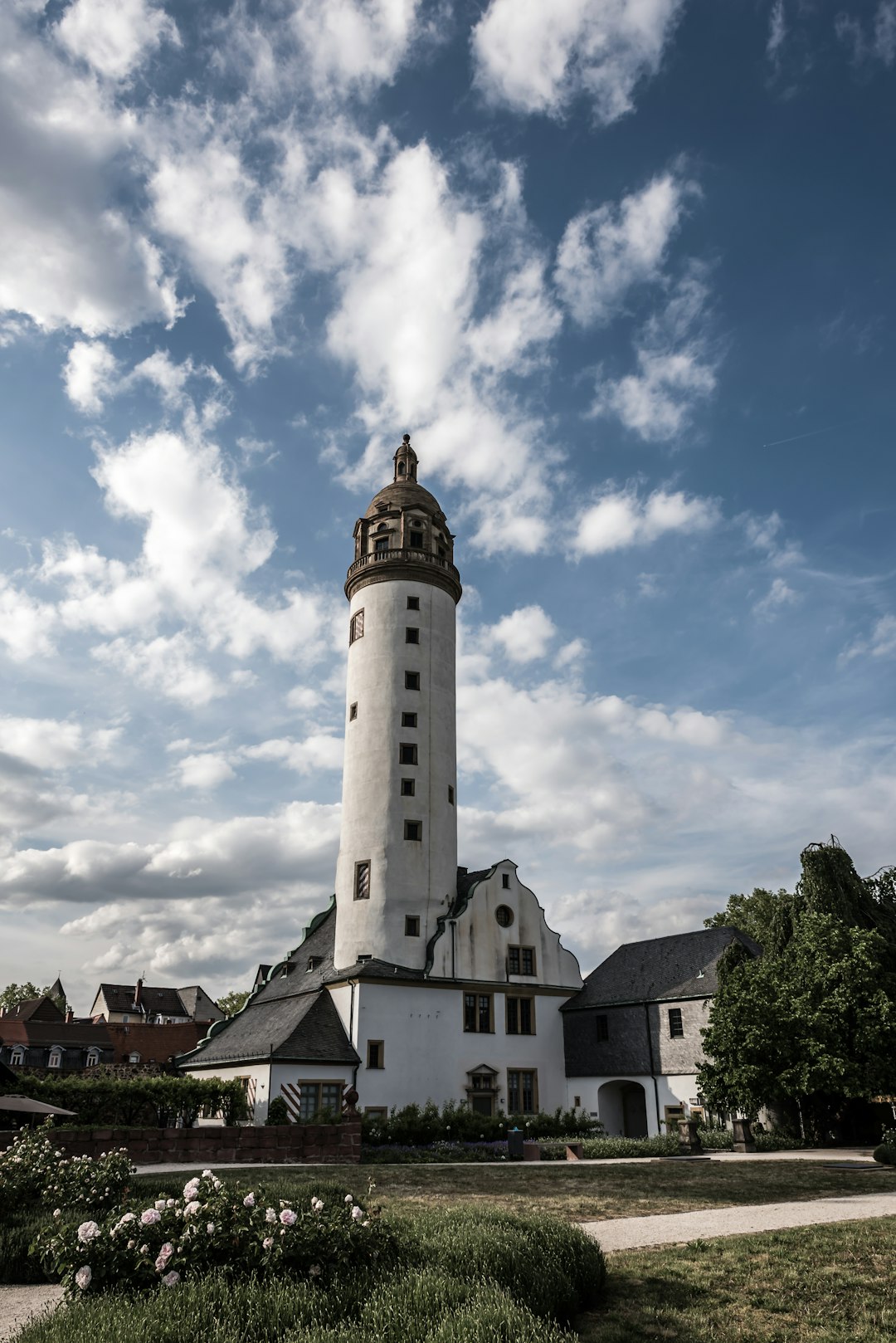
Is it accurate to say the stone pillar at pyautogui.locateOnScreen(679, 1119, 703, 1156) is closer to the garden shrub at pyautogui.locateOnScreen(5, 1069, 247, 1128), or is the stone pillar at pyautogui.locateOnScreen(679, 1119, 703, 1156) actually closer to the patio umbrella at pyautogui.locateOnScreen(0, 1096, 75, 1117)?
the garden shrub at pyautogui.locateOnScreen(5, 1069, 247, 1128)

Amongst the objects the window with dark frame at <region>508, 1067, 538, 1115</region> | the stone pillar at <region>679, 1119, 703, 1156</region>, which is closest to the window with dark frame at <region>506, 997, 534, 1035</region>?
the window with dark frame at <region>508, 1067, 538, 1115</region>

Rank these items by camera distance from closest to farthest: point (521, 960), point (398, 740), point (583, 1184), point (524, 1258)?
point (524, 1258)
point (583, 1184)
point (521, 960)
point (398, 740)

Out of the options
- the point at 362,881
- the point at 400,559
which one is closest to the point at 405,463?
the point at 400,559

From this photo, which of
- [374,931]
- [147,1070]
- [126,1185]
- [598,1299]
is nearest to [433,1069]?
[374,931]

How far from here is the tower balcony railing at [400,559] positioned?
46750 millimetres

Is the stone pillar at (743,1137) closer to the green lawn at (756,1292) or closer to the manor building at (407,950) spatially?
the manor building at (407,950)

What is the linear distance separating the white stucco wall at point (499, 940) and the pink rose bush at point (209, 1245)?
30359 mm

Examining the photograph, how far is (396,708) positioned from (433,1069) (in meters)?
16.0

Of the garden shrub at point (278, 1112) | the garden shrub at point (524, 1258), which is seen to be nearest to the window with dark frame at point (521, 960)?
the garden shrub at point (278, 1112)

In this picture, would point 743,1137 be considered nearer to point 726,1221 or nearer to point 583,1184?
point 583,1184

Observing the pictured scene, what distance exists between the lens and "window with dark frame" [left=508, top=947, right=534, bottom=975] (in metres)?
41.9

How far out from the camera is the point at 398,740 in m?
43.2

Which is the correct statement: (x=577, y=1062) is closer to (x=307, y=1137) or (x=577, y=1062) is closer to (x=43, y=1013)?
(x=307, y=1137)

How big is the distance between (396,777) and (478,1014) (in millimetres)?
11107
